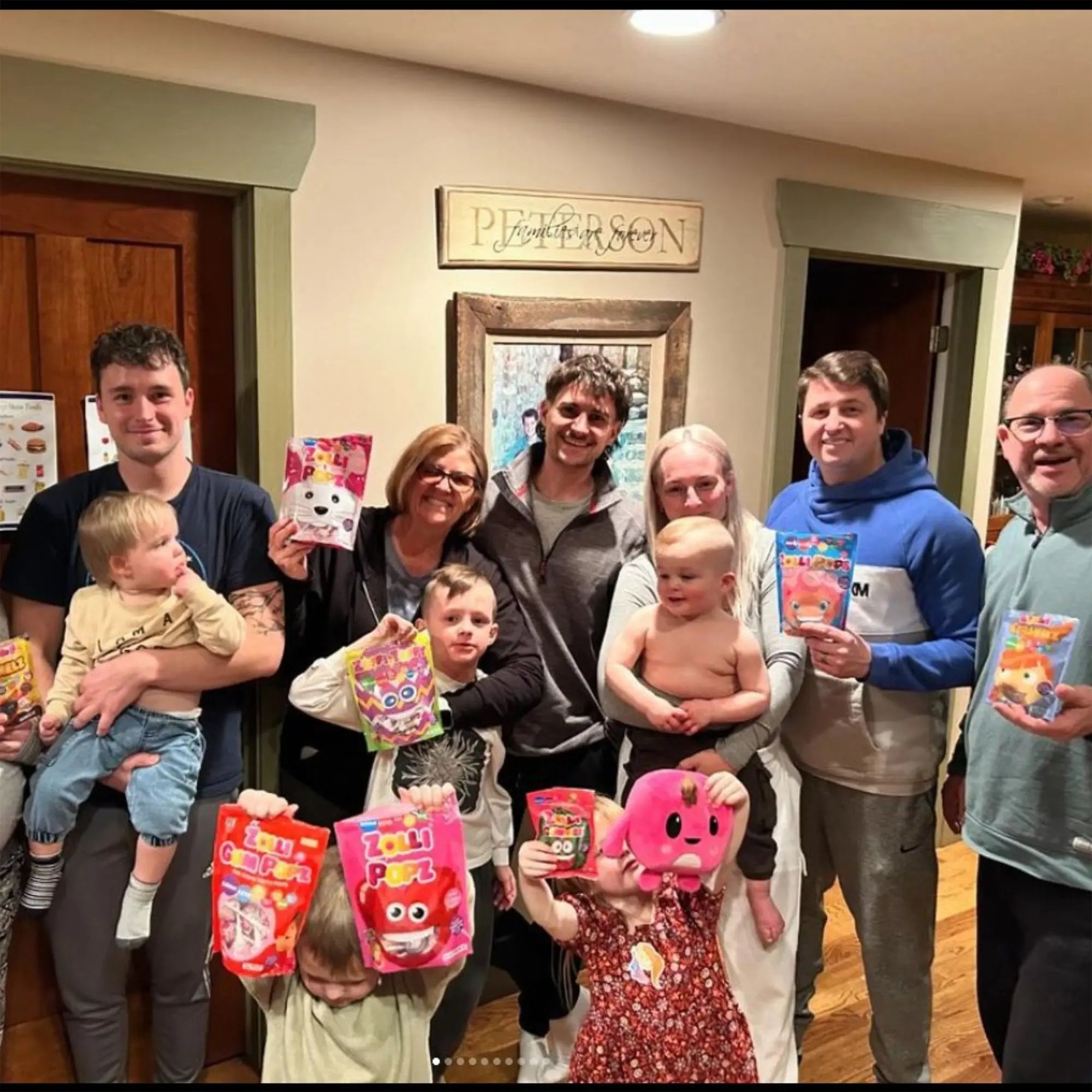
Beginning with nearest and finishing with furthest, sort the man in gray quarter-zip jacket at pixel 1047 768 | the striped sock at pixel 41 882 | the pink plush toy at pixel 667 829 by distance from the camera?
the pink plush toy at pixel 667 829 → the man in gray quarter-zip jacket at pixel 1047 768 → the striped sock at pixel 41 882

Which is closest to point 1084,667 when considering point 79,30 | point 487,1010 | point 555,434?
point 555,434

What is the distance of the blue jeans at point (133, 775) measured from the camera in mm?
1721

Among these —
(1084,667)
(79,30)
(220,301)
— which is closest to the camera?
(1084,667)

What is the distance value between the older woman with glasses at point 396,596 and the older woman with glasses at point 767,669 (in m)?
0.19

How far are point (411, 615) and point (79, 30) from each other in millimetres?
1228

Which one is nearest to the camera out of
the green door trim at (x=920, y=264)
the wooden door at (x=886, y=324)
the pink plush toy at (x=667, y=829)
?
the pink plush toy at (x=667, y=829)

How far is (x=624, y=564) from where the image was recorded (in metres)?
1.97

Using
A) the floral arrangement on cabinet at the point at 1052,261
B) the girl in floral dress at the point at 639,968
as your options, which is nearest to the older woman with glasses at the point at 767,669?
the girl in floral dress at the point at 639,968

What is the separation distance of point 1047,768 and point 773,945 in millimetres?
588

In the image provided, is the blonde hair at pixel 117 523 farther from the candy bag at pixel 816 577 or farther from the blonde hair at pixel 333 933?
the candy bag at pixel 816 577

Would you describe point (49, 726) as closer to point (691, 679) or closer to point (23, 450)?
point (23, 450)

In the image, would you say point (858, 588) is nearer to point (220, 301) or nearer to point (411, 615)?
point (411, 615)

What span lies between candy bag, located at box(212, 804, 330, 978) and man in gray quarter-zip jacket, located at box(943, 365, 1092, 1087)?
1.12 m

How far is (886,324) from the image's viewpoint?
3.64 meters
